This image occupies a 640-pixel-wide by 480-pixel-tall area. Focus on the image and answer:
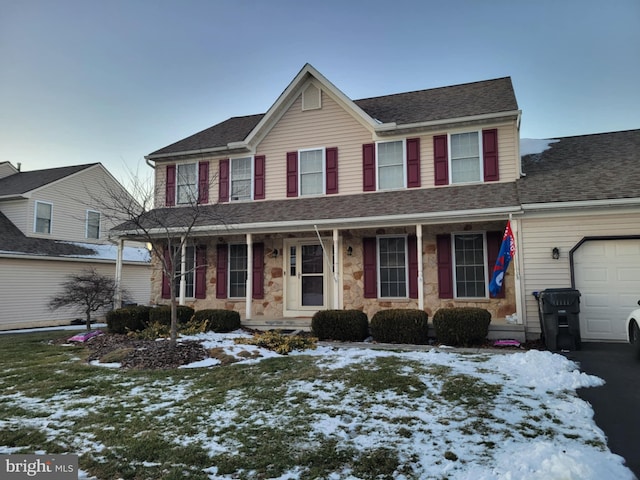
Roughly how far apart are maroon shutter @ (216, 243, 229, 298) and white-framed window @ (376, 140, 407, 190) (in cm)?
518

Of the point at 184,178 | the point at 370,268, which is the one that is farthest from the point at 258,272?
the point at 184,178

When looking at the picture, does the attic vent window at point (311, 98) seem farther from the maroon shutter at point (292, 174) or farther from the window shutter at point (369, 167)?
the window shutter at point (369, 167)

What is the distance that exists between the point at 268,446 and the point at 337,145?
31.0 ft

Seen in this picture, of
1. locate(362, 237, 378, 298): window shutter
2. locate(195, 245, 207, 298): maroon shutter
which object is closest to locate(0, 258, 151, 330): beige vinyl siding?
locate(195, 245, 207, 298): maroon shutter

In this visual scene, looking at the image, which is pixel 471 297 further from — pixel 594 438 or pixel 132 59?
pixel 132 59

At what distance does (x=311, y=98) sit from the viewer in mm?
11891

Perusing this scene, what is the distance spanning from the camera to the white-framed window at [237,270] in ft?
39.7

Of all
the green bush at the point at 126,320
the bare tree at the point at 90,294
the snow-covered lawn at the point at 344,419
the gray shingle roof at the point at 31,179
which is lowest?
the snow-covered lawn at the point at 344,419

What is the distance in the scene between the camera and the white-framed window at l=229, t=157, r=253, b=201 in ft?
40.8

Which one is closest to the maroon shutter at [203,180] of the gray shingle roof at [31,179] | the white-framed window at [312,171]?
the white-framed window at [312,171]

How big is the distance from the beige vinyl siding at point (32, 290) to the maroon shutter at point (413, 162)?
1481cm

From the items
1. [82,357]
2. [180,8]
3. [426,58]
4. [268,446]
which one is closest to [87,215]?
[180,8]

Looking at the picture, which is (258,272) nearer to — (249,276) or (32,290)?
(249,276)

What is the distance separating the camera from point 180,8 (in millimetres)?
11375
